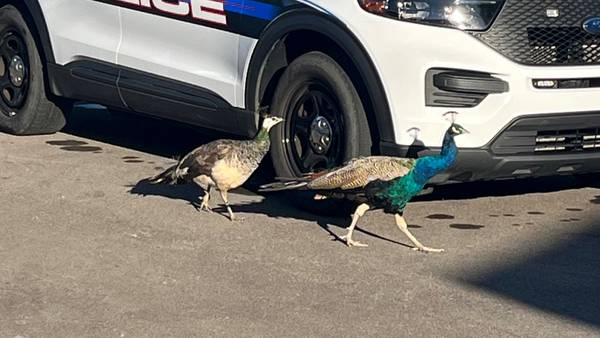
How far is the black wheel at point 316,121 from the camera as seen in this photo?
24.4 feet

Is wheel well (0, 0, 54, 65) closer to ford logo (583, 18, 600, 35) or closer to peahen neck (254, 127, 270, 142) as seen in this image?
peahen neck (254, 127, 270, 142)

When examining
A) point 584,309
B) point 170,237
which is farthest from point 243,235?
point 584,309

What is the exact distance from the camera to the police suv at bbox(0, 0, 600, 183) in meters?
7.08

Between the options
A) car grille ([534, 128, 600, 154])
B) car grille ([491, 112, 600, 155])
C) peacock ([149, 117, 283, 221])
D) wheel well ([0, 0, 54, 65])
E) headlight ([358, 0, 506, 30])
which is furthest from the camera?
wheel well ([0, 0, 54, 65])

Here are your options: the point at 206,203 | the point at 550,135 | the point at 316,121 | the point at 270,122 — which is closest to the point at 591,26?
the point at 550,135

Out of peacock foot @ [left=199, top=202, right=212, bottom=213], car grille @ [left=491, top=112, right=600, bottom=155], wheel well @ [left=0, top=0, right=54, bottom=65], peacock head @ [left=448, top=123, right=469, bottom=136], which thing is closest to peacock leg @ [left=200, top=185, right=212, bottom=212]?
peacock foot @ [left=199, top=202, right=212, bottom=213]

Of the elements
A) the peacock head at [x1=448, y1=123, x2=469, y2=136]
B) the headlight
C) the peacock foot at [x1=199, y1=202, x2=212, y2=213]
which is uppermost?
the headlight

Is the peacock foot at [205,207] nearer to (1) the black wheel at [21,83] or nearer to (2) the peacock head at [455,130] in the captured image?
(2) the peacock head at [455,130]

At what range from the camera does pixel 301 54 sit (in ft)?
25.8

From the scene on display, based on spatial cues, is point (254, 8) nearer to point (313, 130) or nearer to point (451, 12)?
point (313, 130)

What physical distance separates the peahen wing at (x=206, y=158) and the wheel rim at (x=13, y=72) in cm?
236

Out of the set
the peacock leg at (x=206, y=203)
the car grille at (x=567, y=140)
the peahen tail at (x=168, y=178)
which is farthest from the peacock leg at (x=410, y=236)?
the peahen tail at (x=168, y=178)

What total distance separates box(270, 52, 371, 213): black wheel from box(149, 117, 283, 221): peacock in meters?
0.19

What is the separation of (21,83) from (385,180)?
379 centimetres
